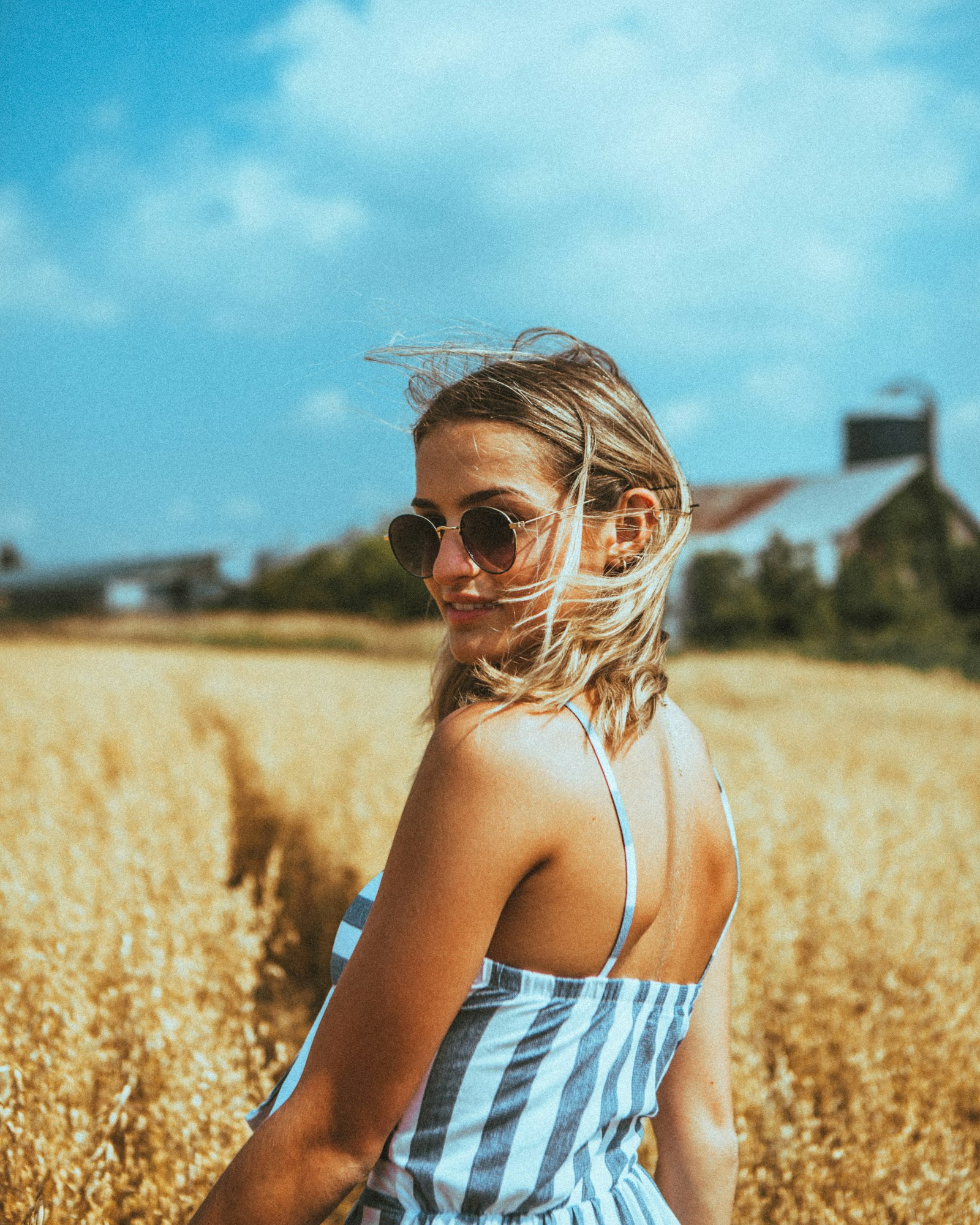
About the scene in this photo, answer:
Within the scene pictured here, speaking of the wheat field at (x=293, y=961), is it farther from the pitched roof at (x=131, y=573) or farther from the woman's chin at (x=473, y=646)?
the pitched roof at (x=131, y=573)

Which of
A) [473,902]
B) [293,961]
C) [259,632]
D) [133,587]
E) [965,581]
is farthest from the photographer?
[133,587]

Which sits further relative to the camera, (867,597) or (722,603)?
(722,603)

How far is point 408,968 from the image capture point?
0.98 metres

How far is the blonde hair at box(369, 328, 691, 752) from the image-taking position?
1.13 metres

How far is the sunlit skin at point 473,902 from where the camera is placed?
971 mm

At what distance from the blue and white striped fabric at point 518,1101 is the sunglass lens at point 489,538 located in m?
0.23

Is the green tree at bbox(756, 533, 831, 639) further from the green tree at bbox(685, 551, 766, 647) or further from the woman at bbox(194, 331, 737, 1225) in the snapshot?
the woman at bbox(194, 331, 737, 1225)

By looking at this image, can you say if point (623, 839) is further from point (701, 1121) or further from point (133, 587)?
point (133, 587)

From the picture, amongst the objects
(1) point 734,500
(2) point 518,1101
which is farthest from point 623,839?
(1) point 734,500

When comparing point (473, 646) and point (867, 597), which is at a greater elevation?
point (867, 597)

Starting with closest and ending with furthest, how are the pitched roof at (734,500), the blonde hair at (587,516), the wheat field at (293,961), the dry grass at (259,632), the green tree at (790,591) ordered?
the blonde hair at (587,516) < the wheat field at (293,961) < the green tree at (790,591) < the dry grass at (259,632) < the pitched roof at (734,500)

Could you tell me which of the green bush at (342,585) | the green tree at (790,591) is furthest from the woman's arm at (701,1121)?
the green bush at (342,585)

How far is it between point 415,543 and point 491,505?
8.7 inches

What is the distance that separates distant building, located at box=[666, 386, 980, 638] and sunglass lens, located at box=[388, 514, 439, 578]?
25.3 meters
